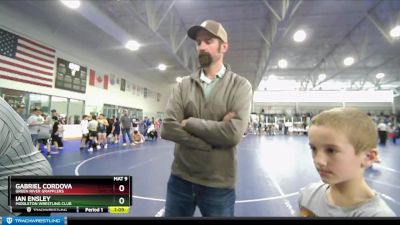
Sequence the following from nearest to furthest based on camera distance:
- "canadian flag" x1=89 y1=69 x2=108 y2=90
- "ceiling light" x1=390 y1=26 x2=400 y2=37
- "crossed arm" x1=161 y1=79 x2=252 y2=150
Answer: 1. "crossed arm" x1=161 y1=79 x2=252 y2=150
2. "ceiling light" x1=390 y1=26 x2=400 y2=37
3. "canadian flag" x1=89 y1=69 x2=108 y2=90

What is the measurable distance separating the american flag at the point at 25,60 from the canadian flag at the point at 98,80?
2650 mm

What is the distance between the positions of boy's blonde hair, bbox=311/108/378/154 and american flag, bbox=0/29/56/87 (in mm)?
10103

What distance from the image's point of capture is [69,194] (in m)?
0.58

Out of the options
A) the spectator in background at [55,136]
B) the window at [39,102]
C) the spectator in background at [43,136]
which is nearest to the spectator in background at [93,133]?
the spectator in background at [55,136]

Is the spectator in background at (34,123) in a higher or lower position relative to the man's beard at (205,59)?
lower

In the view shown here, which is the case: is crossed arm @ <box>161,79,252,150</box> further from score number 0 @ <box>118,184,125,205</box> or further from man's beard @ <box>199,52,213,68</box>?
score number 0 @ <box>118,184,125,205</box>

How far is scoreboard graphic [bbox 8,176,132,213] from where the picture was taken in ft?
1.88

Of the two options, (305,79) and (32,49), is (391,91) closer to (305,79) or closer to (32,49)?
(305,79)

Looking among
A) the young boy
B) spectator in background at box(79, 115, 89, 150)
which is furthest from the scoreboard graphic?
spectator in background at box(79, 115, 89, 150)

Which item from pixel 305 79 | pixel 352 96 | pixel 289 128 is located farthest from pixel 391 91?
pixel 289 128

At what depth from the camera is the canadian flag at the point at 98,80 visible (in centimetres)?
1284

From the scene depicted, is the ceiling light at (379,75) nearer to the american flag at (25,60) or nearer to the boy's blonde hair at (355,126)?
the american flag at (25,60)

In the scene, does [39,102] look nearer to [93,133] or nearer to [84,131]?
[84,131]

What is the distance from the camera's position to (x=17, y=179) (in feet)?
1.93
